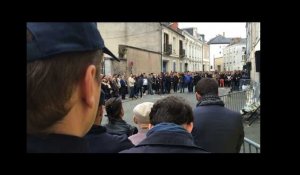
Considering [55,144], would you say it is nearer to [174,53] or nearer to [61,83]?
[61,83]

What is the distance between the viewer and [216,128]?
2207 millimetres

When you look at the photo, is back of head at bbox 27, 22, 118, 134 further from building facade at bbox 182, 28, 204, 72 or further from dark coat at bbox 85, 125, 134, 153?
building facade at bbox 182, 28, 204, 72

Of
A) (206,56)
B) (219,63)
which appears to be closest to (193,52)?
(206,56)

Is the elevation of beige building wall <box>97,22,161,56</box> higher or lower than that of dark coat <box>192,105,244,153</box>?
higher

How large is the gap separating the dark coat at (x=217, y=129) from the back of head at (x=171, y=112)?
592 mm

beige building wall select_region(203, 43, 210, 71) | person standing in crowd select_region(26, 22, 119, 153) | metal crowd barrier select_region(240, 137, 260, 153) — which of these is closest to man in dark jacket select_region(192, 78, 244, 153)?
metal crowd barrier select_region(240, 137, 260, 153)

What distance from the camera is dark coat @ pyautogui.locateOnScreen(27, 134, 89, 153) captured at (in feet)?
3.62

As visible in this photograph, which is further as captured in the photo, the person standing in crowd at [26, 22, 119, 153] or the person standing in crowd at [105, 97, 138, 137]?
the person standing in crowd at [105, 97, 138, 137]

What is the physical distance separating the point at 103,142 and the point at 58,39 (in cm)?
69

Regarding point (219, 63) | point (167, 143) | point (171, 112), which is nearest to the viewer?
point (167, 143)

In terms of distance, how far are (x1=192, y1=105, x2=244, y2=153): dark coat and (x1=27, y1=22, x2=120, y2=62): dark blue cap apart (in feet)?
3.82

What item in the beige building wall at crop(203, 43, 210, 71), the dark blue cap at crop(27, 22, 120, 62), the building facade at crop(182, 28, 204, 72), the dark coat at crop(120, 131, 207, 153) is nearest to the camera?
the dark blue cap at crop(27, 22, 120, 62)
